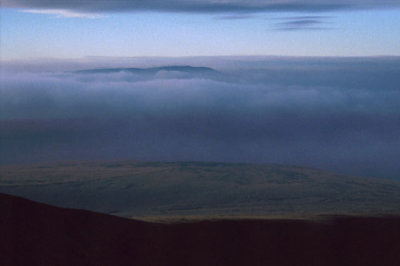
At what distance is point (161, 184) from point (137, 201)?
22.4ft

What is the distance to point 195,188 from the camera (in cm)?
5475

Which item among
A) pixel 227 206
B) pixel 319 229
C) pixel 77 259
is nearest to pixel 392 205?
pixel 227 206

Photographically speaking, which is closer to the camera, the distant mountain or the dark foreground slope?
the dark foreground slope

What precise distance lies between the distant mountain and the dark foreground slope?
27334 mm

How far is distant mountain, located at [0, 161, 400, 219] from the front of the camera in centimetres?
4509

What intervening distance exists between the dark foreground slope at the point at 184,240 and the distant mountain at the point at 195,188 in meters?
27.3

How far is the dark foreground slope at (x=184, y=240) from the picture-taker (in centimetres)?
982

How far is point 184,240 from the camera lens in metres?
11.8

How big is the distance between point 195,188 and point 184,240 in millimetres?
43078

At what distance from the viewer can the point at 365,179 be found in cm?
6194

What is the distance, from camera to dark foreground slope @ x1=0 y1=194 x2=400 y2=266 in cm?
982

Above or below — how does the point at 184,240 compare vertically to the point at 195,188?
below

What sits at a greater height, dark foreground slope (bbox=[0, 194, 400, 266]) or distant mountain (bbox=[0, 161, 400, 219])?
distant mountain (bbox=[0, 161, 400, 219])

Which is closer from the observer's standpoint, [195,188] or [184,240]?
[184,240]
